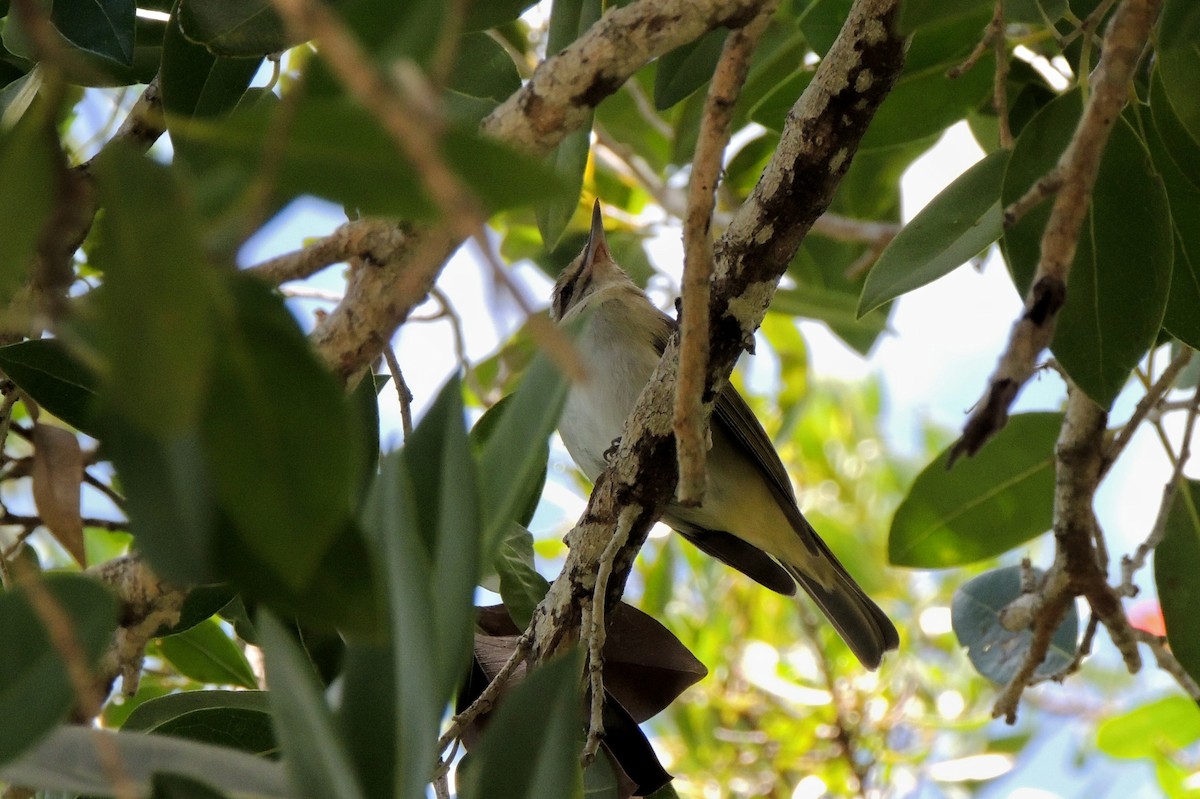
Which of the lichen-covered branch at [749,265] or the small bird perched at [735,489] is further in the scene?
the small bird perched at [735,489]

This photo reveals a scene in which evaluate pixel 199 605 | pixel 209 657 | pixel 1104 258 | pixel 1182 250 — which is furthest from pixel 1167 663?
pixel 209 657

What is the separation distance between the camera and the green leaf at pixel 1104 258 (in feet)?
4.94

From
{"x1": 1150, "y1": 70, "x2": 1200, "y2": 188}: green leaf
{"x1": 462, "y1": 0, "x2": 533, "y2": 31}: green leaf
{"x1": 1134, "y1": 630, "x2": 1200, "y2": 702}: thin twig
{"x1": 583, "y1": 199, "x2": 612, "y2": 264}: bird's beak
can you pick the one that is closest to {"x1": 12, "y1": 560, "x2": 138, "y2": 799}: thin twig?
{"x1": 462, "y1": 0, "x2": 533, "y2": 31}: green leaf

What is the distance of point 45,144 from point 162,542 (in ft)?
Answer: 0.78

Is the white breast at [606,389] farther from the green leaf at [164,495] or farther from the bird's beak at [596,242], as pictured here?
the green leaf at [164,495]

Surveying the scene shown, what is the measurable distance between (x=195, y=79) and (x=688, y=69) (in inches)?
32.9

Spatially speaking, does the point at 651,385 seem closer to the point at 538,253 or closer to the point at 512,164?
the point at 512,164

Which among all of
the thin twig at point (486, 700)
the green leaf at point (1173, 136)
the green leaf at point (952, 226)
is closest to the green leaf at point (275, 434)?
the thin twig at point (486, 700)

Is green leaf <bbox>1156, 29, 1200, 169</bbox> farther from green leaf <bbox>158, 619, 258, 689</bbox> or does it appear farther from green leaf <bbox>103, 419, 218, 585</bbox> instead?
green leaf <bbox>158, 619, 258, 689</bbox>

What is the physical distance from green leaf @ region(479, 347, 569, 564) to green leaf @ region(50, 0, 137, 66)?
34.5 inches

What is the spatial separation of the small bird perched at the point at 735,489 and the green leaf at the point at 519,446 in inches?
83.9

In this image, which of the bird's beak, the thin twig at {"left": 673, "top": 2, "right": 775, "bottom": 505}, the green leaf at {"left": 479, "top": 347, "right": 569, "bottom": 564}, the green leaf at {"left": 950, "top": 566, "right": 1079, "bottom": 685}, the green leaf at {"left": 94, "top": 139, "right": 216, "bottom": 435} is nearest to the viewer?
the green leaf at {"left": 94, "top": 139, "right": 216, "bottom": 435}

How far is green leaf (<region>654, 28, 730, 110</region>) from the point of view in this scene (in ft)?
6.66

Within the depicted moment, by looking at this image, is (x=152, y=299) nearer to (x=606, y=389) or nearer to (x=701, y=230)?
(x=701, y=230)
